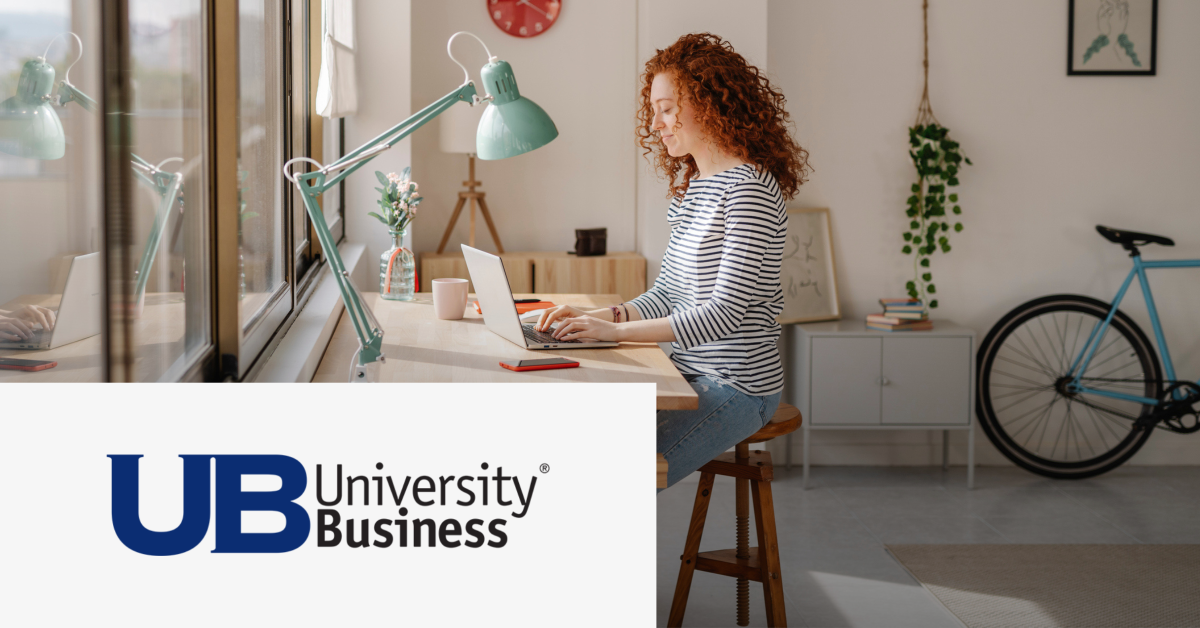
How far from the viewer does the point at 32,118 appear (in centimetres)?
75

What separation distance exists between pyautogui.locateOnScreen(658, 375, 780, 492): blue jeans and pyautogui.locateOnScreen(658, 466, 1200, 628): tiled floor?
694 millimetres

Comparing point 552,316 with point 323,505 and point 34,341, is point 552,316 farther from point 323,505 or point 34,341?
point 34,341

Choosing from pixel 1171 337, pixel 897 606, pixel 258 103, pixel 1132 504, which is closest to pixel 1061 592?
pixel 897 606

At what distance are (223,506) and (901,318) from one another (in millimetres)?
3188

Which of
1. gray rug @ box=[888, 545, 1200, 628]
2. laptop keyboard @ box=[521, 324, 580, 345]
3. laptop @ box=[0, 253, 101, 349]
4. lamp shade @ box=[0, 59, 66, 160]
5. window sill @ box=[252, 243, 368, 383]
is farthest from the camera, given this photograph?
gray rug @ box=[888, 545, 1200, 628]

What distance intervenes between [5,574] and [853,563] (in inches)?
98.7

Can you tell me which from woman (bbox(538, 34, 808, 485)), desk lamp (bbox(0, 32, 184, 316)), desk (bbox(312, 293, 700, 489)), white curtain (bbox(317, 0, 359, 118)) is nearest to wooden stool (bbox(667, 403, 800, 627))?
woman (bbox(538, 34, 808, 485))

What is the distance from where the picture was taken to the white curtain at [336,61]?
2668mm

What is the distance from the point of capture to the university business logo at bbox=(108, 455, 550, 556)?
1.01m

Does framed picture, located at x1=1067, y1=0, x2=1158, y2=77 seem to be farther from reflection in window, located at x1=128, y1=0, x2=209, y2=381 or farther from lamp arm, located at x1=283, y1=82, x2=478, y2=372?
reflection in window, located at x1=128, y1=0, x2=209, y2=381

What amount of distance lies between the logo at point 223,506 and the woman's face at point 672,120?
1.38m

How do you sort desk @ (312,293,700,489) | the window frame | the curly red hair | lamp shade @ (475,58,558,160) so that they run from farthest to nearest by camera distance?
the curly red hair → lamp shade @ (475,58,558,160) → desk @ (312,293,700,489) → the window frame

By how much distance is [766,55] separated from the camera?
382 centimetres

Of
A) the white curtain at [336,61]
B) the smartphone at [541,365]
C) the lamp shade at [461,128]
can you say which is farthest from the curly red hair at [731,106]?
the lamp shade at [461,128]
